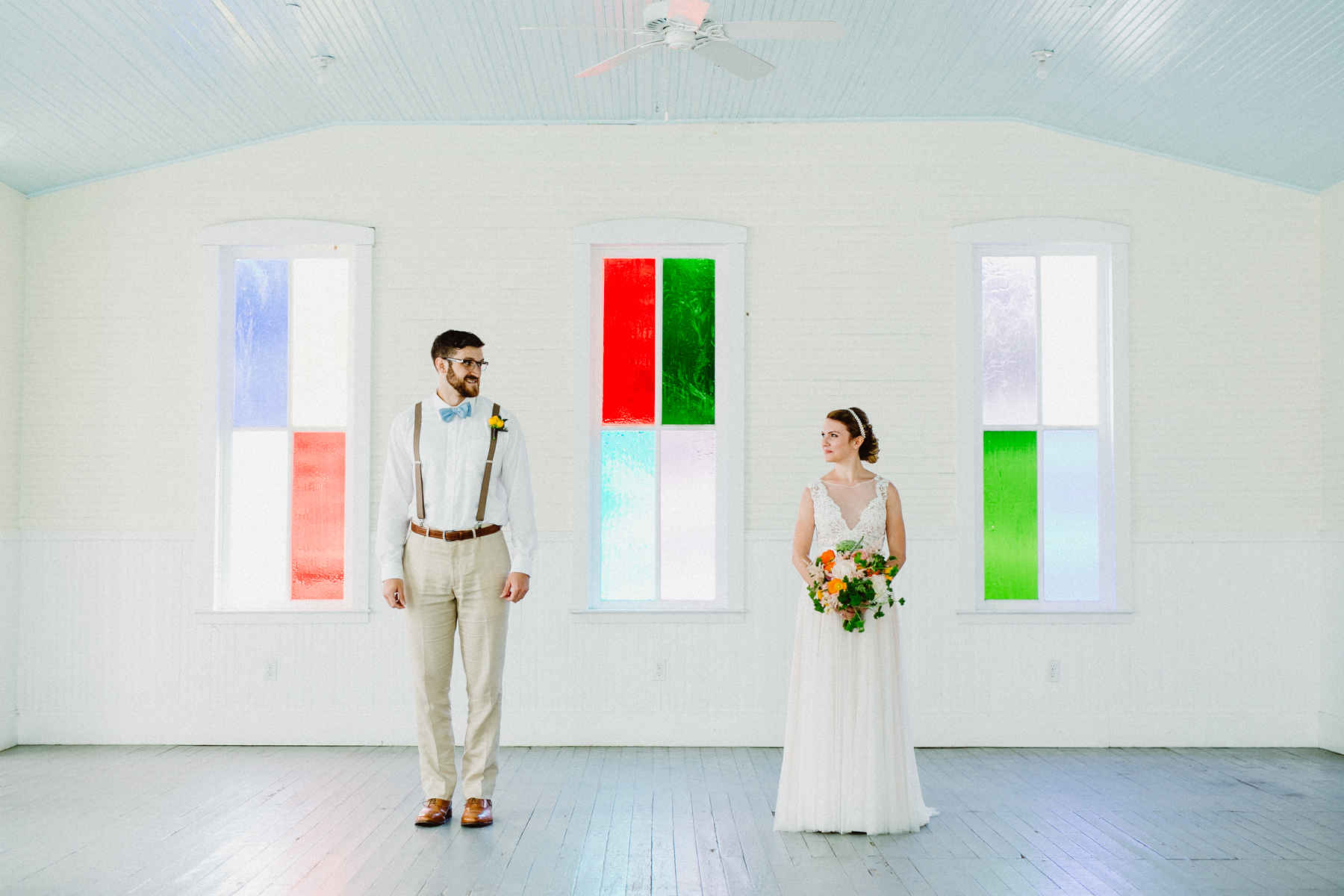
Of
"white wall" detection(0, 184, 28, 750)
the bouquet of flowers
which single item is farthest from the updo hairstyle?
"white wall" detection(0, 184, 28, 750)

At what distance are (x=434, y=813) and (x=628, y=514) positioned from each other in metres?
2.28

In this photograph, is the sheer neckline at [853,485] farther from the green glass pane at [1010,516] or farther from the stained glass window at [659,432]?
the green glass pane at [1010,516]

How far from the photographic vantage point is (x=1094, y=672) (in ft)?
19.2

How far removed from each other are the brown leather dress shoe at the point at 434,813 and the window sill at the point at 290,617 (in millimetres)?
1887

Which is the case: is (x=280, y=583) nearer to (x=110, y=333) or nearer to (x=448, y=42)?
(x=110, y=333)

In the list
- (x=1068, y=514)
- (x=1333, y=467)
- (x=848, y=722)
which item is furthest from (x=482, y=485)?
(x=1333, y=467)

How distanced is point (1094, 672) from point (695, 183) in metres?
Answer: 3.46

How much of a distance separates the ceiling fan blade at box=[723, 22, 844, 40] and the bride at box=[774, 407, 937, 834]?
4.67 ft

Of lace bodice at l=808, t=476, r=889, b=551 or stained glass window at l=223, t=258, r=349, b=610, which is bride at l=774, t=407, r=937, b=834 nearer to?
lace bodice at l=808, t=476, r=889, b=551

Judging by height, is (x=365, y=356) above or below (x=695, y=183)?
below

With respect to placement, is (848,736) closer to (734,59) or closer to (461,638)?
(461,638)

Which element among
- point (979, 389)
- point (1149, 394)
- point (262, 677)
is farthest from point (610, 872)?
point (1149, 394)

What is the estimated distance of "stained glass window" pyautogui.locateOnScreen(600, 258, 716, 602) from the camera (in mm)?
6066

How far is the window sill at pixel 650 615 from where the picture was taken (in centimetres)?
586
